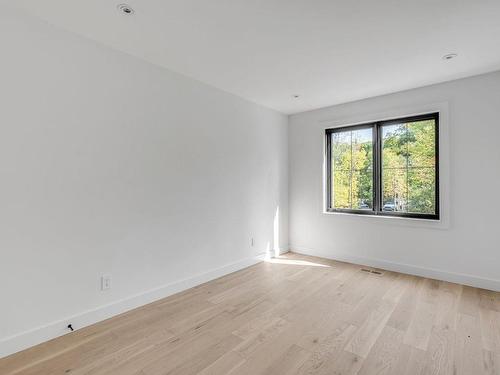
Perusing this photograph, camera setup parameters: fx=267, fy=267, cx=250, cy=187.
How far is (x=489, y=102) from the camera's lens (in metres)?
3.03

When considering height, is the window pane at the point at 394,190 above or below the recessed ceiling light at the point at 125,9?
below

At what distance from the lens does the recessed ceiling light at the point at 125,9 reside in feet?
6.26

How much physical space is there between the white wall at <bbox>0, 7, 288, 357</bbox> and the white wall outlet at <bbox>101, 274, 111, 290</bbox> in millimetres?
46

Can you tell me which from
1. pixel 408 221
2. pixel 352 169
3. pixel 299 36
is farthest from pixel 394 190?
pixel 299 36

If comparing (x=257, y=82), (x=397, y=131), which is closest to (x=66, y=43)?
(x=257, y=82)

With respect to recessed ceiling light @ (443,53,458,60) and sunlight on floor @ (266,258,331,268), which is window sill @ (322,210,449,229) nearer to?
sunlight on floor @ (266,258,331,268)

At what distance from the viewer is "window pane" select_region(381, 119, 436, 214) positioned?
3.50m

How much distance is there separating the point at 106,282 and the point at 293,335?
5.63 ft

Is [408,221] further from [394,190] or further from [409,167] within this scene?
[409,167]

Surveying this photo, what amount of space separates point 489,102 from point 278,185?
287cm

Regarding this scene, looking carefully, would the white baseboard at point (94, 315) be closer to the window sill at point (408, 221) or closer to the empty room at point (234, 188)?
the empty room at point (234, 188)

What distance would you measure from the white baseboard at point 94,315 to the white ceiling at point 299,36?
7.82 ft

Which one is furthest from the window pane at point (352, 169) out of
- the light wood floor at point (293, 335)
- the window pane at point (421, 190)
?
the light wood floor at point (293, 335)

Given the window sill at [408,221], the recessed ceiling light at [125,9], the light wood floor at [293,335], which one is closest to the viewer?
the light wood floor at [293,335]
